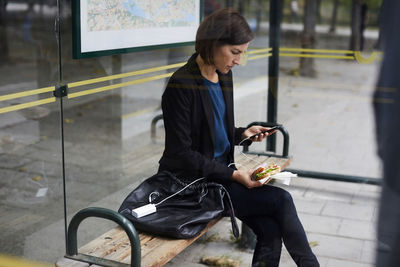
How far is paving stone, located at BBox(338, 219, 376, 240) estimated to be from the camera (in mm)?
2820

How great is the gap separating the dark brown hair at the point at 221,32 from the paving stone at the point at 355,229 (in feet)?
3.35

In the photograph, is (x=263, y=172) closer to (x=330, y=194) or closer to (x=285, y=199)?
(x=285, y=199)

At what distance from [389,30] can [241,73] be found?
1.68 meters

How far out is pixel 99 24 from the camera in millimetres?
2807

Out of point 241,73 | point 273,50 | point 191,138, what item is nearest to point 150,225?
point 191,138

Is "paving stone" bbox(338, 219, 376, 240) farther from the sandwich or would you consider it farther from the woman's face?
the woman's face

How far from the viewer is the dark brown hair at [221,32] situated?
261 centimetres

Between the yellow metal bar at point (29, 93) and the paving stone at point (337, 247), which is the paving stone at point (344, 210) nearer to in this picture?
the paving stone at point (337, 247)

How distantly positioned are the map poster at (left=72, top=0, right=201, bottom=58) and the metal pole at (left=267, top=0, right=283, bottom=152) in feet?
1.99

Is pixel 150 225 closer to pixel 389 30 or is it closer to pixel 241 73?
pixel 241 73

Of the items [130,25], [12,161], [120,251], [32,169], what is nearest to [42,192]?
[32,169]

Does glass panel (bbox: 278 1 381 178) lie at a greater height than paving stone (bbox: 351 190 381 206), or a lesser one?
greater

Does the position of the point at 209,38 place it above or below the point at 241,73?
above

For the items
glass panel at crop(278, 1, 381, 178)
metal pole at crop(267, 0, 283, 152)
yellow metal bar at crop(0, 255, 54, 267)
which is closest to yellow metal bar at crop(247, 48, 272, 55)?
metal pole at crop(267, 0, 283, 152)
